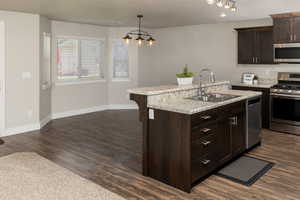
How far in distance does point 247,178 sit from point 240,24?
14.4ft

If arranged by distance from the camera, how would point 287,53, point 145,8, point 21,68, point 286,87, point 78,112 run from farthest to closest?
point 78,112 < point 287,53 < point 286,87 < point 21,68 < point 145,8

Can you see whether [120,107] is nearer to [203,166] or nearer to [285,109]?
[285,109]

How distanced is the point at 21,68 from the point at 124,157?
305 centimetres

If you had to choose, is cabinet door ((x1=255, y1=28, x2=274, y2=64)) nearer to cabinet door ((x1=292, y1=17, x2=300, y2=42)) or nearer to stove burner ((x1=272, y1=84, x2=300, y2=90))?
cabinet door ((x1=292, y1=17, x2=300, y2=42))

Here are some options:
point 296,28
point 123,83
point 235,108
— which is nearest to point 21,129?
Answer: point 123,83

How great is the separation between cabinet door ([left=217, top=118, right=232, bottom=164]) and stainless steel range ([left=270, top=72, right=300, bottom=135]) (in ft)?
8.09

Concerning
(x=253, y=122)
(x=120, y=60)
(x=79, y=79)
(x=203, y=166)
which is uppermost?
(x=120, y=60)

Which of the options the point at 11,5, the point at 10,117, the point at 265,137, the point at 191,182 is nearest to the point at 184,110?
the point at 191,182

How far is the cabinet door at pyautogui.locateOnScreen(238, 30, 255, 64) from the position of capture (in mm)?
6234

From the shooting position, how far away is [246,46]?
6.34 meters

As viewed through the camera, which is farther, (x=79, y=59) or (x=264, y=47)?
(x=79, y=59)

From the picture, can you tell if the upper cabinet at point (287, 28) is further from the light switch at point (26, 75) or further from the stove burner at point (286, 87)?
the light switch at point (26, 75)

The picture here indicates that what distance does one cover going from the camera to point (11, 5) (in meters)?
4.64

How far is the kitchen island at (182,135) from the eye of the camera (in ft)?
9.93
